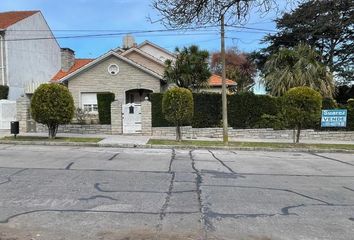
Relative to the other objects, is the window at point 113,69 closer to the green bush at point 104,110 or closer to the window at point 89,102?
the window at point 89,102

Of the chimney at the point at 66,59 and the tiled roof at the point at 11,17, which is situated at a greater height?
the tiled roof at the point at 11,17

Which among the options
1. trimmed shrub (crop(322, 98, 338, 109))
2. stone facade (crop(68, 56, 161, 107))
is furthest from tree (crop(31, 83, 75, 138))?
trimmed shrub (crop(322, 98, 338, 109))

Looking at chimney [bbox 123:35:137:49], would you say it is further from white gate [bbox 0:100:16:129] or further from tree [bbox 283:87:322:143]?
tree [bbox 283:87:322:143]

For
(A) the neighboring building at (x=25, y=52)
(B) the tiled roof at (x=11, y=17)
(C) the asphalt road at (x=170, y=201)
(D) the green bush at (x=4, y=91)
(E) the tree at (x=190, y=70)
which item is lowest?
(C) the asphalt road at (x=170, y=201)

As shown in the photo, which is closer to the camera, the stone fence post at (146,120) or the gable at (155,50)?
the stone fence post at (146,120)

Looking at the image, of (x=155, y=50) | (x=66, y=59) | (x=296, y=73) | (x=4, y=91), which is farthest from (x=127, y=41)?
(x=296, y=73)

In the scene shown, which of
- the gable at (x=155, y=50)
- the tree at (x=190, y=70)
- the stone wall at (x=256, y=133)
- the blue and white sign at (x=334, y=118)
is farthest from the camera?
the gable at (x=155, y=50)

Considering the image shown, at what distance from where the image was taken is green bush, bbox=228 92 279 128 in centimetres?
2698

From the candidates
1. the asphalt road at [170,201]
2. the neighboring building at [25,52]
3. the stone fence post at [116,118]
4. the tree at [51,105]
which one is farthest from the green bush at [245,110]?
the neighboring building at [25,52]

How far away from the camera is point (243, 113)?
27.0 m

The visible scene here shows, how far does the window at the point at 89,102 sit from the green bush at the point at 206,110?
842cm

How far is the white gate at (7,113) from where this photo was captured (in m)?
26.8

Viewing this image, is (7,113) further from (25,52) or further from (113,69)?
(25,52)

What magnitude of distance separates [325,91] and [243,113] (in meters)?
8.09
